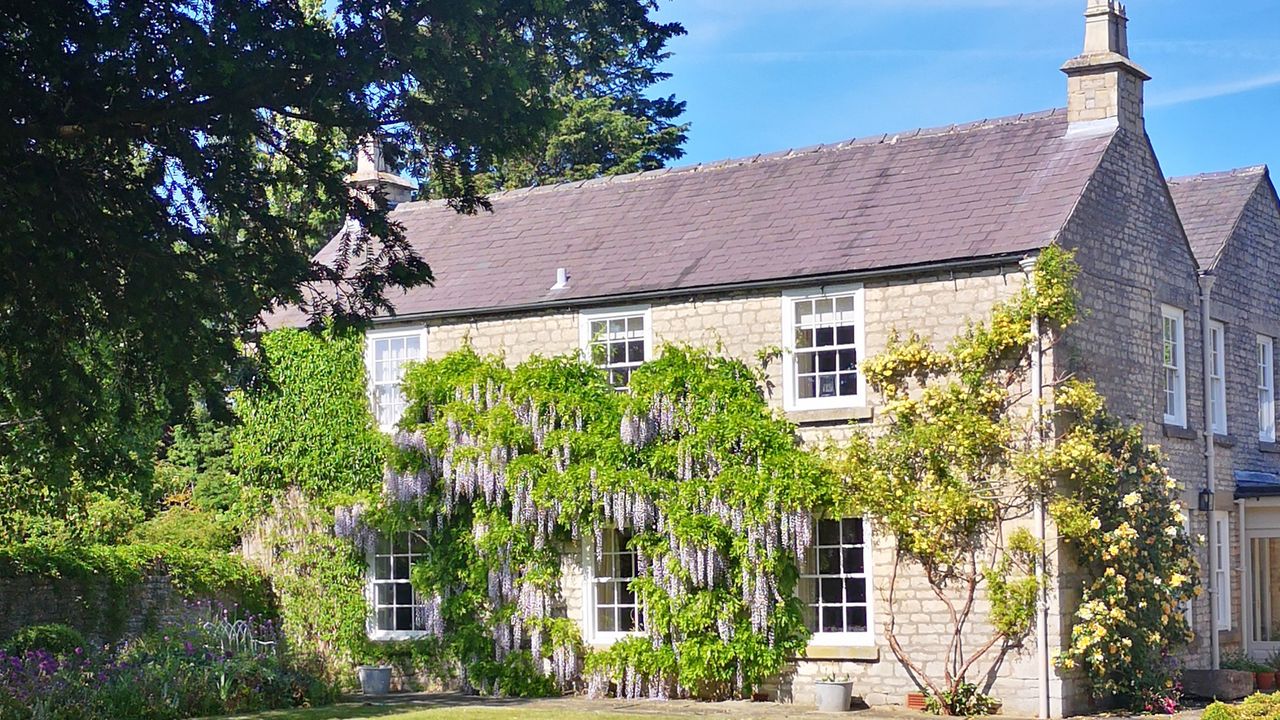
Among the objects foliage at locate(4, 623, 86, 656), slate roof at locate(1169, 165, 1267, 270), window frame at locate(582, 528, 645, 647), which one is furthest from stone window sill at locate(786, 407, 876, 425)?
foliage at locate(4, 623, 86, 656)

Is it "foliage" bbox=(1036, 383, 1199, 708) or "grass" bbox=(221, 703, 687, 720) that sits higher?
"foliage" bbox=(1036, 383, 1199, 708)

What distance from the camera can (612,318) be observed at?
839 inches

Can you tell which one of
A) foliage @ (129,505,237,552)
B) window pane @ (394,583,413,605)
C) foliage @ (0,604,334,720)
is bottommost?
foliage @ (0,604,334,720)

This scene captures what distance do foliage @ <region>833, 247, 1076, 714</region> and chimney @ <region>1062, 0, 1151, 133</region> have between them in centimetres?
262

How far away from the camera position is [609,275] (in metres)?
21.6

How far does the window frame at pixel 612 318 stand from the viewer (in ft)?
68.6

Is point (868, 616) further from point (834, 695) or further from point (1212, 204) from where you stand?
point (1212, 204)

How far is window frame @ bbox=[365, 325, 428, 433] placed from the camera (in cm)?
2279

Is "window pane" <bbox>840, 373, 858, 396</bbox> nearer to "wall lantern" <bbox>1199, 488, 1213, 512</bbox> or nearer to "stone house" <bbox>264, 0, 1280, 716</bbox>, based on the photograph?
"stone house" <bbox>264, 0, 1280, 716</bbox>

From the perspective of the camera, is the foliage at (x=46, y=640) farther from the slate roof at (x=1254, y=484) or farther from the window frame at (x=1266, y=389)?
the window frame at (x=1266, y=389)

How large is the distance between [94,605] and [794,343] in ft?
30.9

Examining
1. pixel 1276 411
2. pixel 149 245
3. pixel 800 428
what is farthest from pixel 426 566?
pixel 1276 411

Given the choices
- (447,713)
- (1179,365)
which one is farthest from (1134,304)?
(447,713)

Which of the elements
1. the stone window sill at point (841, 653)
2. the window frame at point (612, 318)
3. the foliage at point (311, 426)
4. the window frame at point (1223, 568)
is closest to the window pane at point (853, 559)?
the stone window sill at point (841, 653)
